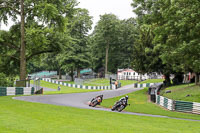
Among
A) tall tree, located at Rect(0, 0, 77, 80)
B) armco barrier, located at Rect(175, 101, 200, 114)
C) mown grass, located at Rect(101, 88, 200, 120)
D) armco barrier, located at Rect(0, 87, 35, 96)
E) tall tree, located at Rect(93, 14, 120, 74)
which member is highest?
tall tree, located at Rect(93, 14, 120, 74)

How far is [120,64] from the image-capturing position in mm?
83562

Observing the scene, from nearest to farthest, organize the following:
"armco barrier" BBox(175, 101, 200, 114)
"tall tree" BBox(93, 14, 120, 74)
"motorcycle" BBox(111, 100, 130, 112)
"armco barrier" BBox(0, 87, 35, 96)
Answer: "motorcycle" BBox(111, 100, 130, 112) < "armco barrier" BBox(175, 101, 200, 114) < "armco barrier" BBox(0, 87, 35, 96) < "tall tree" BBox(93, 14, 120, 74)

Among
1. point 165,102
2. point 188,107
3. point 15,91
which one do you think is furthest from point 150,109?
point 15,91

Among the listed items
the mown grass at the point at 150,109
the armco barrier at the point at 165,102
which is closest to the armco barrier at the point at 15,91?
the mown grass at the point at 150,109

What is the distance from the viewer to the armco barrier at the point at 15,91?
25.0m

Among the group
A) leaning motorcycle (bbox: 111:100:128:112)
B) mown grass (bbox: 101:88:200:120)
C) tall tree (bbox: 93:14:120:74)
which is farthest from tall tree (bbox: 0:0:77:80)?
tall tree (bbox: 93:14:120:74)

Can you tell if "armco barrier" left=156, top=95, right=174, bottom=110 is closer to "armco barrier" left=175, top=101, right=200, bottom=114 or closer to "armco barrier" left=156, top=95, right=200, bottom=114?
"armco barrier" left=156, top=95, right=200, bottom=114

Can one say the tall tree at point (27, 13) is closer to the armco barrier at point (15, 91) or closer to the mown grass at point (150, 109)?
the armco barrier at point (15, 91)

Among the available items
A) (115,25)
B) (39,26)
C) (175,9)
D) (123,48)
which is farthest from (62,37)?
(123,48)

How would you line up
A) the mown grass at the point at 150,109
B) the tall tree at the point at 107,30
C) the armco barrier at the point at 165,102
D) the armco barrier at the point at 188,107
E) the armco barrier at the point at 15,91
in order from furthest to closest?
the tall tree at the point at 107,30, the armco barrier at the point at 15,91, the armco barrier at the point at 165,102, the armco barrier at the point at 188,107, the mown grass at the point at 150,109

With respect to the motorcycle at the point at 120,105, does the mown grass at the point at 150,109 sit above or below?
below

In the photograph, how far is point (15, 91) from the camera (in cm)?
2602

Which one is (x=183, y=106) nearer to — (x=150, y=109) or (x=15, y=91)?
(x=150, y=109)

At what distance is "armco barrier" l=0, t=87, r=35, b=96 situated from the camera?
24980 millimetres
